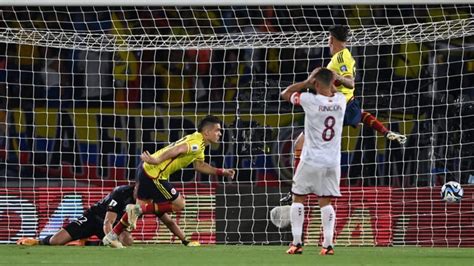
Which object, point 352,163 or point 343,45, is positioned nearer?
point 343,45

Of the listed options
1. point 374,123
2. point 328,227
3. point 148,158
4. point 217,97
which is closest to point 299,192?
point 328,227

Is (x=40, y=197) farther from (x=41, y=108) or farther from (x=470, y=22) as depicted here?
(x=470, y=22)

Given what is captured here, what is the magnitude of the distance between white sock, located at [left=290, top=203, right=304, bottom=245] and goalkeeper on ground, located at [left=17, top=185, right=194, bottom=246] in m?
3.05

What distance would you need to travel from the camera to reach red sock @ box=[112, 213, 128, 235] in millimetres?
14992

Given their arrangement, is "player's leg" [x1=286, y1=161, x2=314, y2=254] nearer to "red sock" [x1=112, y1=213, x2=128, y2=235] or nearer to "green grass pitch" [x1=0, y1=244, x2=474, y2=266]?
A: "green grass pitch" [x1=0, y1=244, x2=474, y2=266]

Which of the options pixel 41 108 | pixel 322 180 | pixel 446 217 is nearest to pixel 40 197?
pixel 41 108

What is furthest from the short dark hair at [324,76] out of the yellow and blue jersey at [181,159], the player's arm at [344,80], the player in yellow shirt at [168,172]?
the yellow and blue jersey at [181,159]

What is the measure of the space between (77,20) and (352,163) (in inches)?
194

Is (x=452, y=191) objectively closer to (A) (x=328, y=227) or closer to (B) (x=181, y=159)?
(B) (x=181, y=159)

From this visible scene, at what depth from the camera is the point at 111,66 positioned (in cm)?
2155

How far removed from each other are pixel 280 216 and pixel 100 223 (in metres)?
2.51

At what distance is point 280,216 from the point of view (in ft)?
57.4

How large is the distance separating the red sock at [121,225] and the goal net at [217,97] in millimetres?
4199

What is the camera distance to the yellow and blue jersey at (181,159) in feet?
49.8
